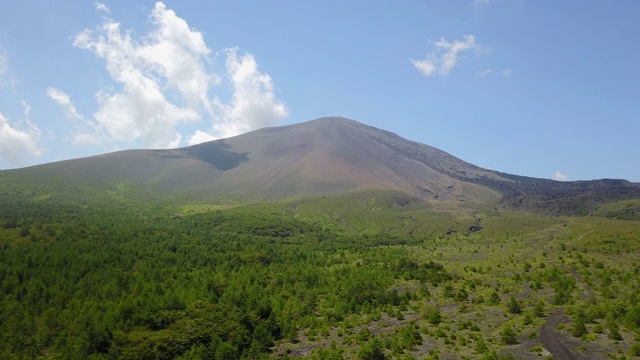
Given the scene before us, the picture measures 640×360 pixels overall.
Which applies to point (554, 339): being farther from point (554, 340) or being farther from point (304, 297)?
point (304, 297)

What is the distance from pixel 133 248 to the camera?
92.4 m

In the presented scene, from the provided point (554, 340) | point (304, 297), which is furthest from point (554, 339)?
point (304, 297)

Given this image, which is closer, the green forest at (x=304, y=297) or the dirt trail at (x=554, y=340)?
the dirt trail at (x=554, y=340)

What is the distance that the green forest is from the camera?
40625 mm

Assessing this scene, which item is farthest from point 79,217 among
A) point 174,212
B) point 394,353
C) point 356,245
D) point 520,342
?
point 520,342

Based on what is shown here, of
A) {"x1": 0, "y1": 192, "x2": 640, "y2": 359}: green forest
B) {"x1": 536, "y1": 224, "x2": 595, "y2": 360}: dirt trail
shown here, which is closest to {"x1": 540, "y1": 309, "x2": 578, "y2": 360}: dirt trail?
{"x1": 536, "y1": 224, "x2": 595, "y2": 360}: dirt trail

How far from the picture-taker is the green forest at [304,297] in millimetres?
40625

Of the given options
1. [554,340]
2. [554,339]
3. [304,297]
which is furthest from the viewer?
[304,297]

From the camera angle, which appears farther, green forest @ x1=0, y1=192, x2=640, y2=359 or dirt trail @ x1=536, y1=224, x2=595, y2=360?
green forest @ x1=0, y1=192, x2=640, y2=359

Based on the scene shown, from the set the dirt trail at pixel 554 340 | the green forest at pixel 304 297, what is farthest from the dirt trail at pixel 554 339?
the green forest at pixel 304 297

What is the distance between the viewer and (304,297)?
61.3m

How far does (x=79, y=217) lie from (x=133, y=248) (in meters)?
54.4

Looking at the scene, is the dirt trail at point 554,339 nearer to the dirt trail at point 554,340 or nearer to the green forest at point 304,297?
the dirt trail at point 554,340

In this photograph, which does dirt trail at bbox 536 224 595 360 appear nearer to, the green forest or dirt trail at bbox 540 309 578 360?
dirt trail at bbox 540 309 578 360
